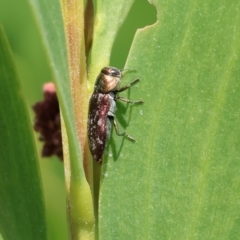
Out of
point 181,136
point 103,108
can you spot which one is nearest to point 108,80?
point 103,108

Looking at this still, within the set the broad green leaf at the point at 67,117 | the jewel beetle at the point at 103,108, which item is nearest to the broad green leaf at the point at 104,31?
the jewel beetle at the point at 103,108

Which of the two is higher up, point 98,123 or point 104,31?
point 104,31

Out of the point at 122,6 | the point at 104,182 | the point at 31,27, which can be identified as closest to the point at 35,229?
the point at 104,182

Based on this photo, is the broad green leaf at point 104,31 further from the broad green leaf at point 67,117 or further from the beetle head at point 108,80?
the broad green leaf at point 67,117

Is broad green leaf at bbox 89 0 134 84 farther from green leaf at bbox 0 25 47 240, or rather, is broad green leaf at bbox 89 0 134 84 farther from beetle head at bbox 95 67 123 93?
green leaf at bbox 0 25 47 240

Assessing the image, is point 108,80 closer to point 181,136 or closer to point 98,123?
point 98,123

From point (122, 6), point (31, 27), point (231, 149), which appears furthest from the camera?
point (31, 27)

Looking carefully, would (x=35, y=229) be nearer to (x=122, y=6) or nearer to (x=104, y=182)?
(x=104, y=182)
